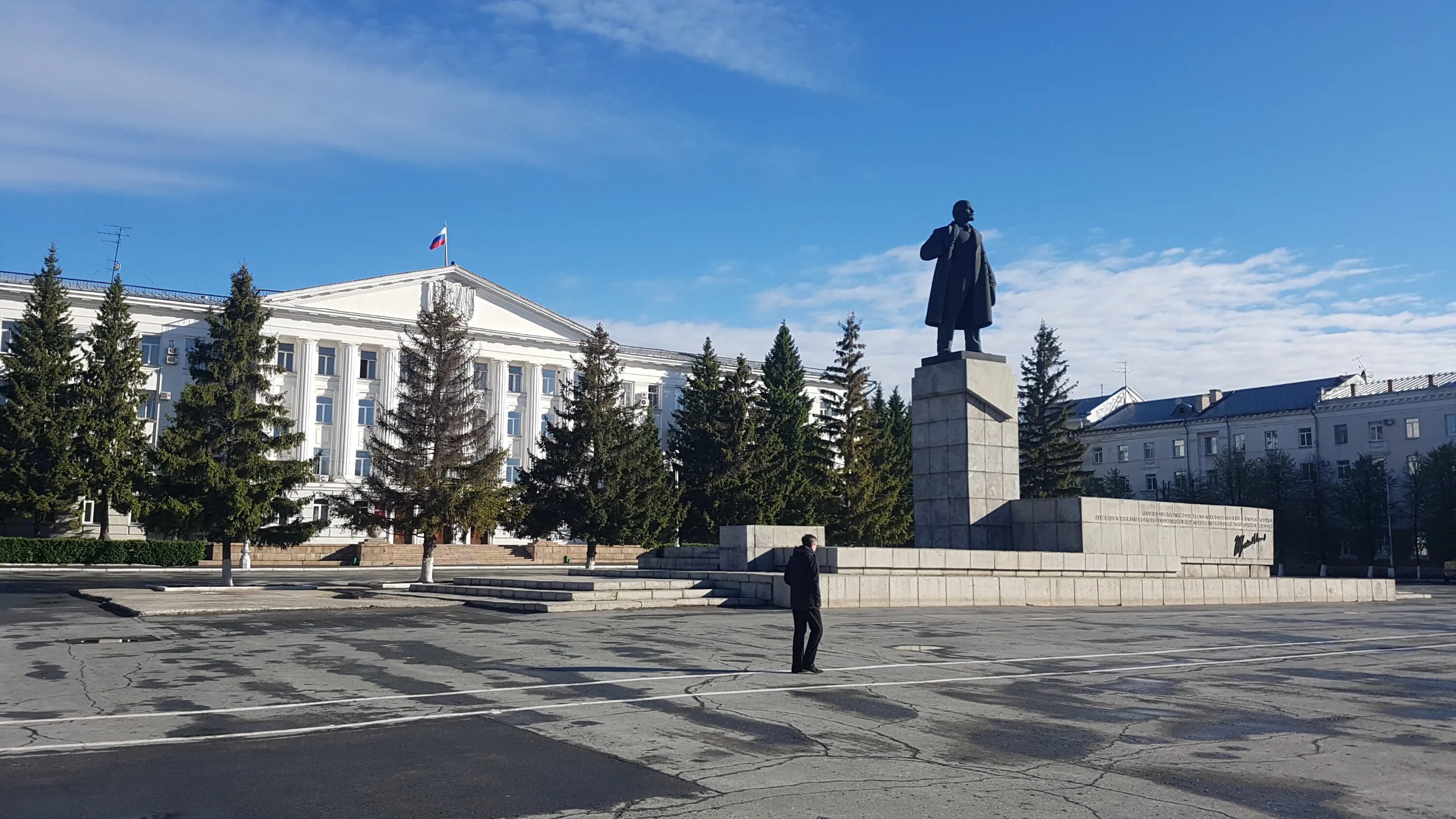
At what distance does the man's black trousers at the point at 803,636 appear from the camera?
10.4 m

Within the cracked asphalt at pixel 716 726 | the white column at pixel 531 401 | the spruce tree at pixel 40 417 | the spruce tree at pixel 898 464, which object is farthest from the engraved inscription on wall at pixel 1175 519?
the white column at pixel 531 401

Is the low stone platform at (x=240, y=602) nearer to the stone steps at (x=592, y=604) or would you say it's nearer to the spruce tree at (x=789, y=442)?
the stone steps at (x=592, y=604)

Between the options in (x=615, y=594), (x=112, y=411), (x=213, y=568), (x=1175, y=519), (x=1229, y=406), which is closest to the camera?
(x=615, y=594)

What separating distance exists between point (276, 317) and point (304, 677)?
178ft

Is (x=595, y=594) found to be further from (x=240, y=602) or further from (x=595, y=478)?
(x=595, y=478)

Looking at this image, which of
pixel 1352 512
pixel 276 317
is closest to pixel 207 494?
pixel 276 317

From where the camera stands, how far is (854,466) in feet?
166

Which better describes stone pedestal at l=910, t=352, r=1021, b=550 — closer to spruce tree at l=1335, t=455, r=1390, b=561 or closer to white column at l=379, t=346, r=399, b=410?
white column at l=379, t=346, r=399, b=410

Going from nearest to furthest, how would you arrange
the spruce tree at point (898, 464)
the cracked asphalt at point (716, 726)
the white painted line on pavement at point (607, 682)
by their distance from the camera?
the cracked asphalt at point (716, 726) < the white painted line on pavement at point (607, 682) < the spruce tree at point (898, 464)

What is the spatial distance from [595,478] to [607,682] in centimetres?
3349

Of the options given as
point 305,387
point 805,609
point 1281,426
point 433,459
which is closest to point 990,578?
point 805,609

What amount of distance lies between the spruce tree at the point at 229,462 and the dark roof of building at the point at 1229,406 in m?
68.3

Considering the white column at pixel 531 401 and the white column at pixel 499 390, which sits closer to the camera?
the white column at pixel 499 390

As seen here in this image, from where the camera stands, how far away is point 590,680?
9953 mm
